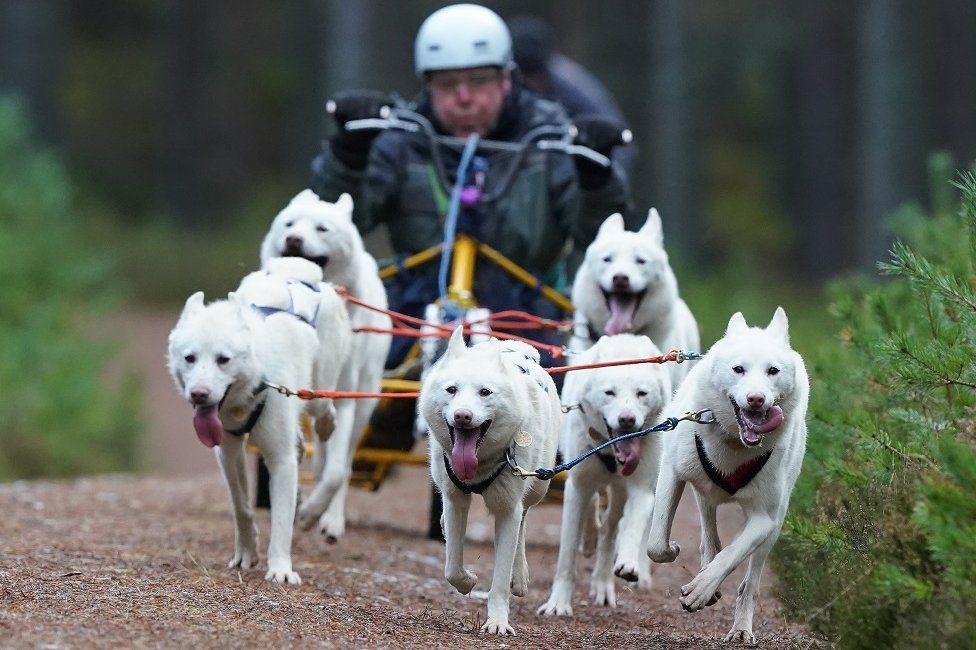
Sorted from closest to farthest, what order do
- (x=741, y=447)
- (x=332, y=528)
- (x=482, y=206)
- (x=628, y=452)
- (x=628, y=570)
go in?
1. (x=741, y=447)
2. (x=628, y=570)
3. (x=628, y=452)
4. (x=332, y=528)
5. (x=482, y=206)

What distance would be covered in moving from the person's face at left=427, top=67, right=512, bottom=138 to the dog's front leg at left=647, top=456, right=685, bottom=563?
3.98 m

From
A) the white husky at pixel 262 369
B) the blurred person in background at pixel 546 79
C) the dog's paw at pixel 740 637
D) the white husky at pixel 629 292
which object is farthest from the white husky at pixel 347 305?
the blurred person in background at pixel 546 79

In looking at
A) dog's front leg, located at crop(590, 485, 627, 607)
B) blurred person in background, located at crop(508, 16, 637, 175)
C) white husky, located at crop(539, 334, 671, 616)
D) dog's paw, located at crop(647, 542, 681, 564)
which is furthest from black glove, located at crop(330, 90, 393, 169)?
blurred person in background, located at crop(508, 16, 637, 175)

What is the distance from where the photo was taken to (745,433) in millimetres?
5895

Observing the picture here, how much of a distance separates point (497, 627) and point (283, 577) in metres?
1.18

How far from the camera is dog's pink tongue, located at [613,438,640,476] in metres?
6.72

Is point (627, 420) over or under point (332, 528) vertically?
over

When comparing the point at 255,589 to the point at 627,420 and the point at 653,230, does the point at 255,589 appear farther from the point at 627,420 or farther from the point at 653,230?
the point at 653,230

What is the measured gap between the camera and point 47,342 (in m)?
14.7

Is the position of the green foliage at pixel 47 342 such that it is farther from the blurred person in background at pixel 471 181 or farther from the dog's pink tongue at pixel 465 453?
the dog's pink tongue at pixel 465 453

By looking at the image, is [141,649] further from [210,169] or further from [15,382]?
[210,169]

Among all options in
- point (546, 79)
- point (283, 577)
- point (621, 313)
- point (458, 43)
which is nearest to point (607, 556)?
point (621, 313)

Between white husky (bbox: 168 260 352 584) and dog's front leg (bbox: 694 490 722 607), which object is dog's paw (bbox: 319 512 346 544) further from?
dog's front leg (bbox: 694 490 722 607)

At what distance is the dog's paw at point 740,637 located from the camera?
638 cm
